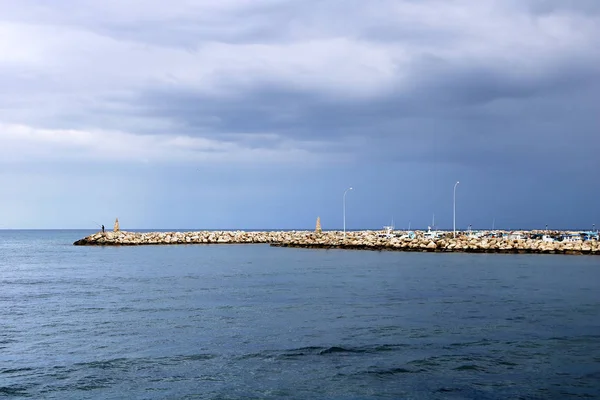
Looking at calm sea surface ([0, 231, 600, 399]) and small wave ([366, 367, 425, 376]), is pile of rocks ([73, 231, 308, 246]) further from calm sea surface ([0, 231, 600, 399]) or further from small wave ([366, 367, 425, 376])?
small wave ([366, 367, 425, 376])

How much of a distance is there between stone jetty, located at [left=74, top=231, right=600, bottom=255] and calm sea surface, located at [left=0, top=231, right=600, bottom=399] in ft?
116

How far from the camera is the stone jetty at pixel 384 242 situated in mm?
64625

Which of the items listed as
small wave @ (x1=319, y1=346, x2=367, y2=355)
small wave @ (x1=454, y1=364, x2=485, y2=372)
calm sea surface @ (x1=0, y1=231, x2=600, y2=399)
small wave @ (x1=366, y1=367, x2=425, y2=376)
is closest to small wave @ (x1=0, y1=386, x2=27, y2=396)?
calm sea surface @ (x1=0, y1=231, x2=600, y2=399)

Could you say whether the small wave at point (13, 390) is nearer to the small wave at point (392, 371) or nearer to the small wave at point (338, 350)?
the small wave at point (338, 350)

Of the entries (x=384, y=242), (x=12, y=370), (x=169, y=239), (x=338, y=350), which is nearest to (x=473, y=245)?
(x=384, y=242)

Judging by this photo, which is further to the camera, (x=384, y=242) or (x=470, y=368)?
(x=384, y=242)

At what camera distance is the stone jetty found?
212 feet

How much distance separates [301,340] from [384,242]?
6020cm

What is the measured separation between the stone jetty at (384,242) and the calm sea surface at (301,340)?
116 ft

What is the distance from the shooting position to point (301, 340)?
16625 millimetres

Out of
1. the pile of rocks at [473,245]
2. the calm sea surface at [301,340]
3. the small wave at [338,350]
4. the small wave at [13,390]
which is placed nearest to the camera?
the small wave at [13,390]

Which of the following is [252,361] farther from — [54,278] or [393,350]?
[54,278]

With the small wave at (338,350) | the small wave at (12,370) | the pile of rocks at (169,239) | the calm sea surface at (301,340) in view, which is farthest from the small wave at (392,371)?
the pile of rocks at (169,239)

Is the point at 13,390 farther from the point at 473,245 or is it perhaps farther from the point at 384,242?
the point at 384,242
